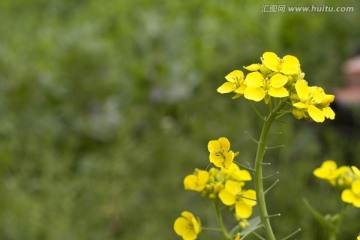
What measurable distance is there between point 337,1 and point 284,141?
5.25 ft

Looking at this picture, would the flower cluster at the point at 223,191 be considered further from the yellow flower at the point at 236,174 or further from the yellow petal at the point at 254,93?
the yellow petal at the point at 254,93

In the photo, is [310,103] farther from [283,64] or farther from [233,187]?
[233,187]

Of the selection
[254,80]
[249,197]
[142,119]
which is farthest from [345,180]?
[142,119]

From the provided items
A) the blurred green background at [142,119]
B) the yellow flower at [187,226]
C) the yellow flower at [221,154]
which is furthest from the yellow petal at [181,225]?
the blurred green background at [142,119]

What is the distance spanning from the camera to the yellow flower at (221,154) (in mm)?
849

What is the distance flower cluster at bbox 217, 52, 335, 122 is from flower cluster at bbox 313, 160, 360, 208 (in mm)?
151

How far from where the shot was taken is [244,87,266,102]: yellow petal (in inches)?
32.8

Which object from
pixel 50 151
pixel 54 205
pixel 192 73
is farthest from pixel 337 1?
pixel 54 205

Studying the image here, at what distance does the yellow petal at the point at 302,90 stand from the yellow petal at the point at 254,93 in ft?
0.16

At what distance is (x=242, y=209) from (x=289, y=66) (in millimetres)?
214

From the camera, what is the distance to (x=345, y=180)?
1.05 m

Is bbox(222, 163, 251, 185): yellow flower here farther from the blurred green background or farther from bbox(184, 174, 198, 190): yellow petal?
the blurred green background

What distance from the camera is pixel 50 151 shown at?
107 inches

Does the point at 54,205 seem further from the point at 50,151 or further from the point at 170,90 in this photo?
the point at 170,90
